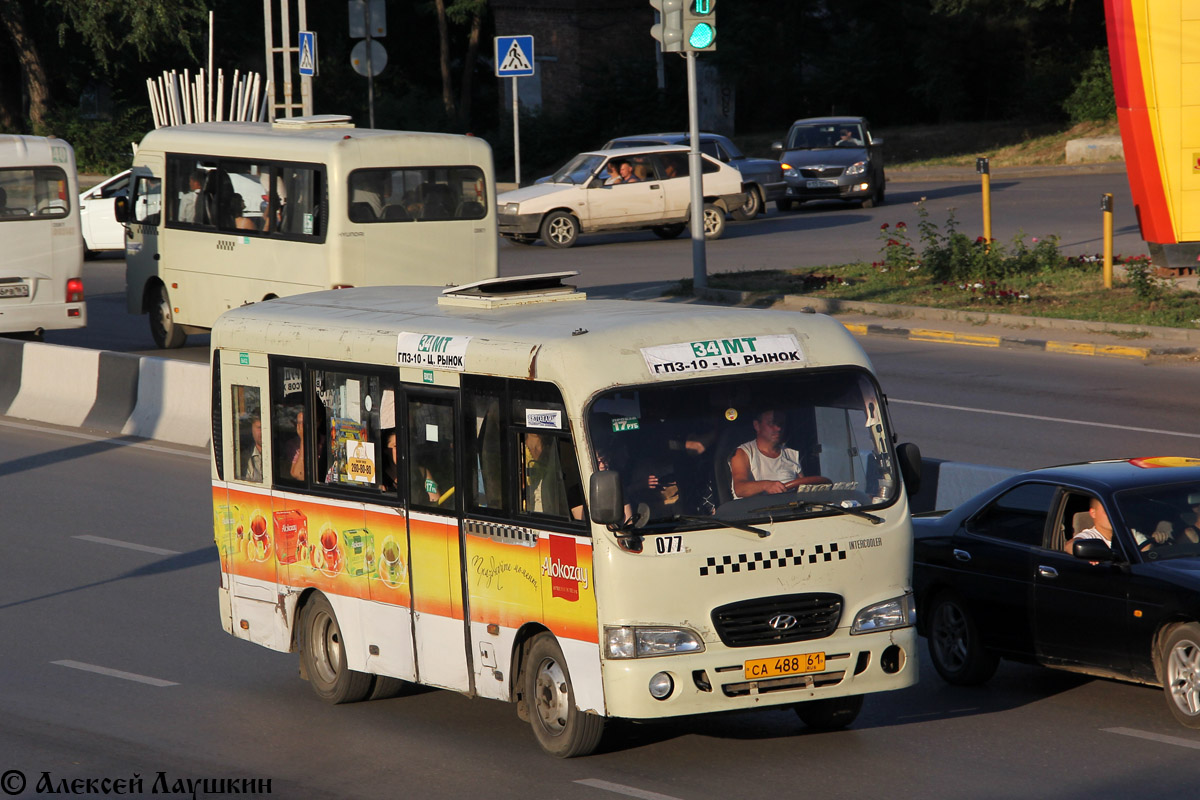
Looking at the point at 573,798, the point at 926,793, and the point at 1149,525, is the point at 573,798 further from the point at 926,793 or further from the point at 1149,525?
the point at 1149,525

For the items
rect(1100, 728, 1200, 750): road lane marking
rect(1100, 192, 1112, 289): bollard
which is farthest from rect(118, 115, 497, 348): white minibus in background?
rect(1100, 728, 1200, 750): road lane marking

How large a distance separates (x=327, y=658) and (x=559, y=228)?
2382cm

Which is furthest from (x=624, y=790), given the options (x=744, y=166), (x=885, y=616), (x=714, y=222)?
(x=744, y=166)

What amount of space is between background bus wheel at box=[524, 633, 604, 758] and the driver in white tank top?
1.20 m

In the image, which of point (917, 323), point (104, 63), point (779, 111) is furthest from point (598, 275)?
point (779, 111)

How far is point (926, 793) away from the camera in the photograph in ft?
24.7

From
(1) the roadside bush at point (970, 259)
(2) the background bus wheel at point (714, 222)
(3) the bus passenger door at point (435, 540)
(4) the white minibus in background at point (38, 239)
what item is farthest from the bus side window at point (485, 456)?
(2) the background bus wheel at point (714, 222)

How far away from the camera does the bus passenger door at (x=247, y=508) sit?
1013 cm

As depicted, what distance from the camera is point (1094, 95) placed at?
49500 mm

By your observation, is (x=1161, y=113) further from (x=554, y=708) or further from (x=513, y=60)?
(x=513, y=60)

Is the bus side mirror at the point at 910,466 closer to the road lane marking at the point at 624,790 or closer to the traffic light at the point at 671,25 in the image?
the road lane marking at the point at 624,790

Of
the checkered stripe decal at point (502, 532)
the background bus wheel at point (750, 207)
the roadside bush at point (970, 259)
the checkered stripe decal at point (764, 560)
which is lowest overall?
the checkered stripe decal at point (764, 560)

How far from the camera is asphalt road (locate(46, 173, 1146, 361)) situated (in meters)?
26.5

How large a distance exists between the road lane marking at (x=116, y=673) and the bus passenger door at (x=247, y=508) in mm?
600
